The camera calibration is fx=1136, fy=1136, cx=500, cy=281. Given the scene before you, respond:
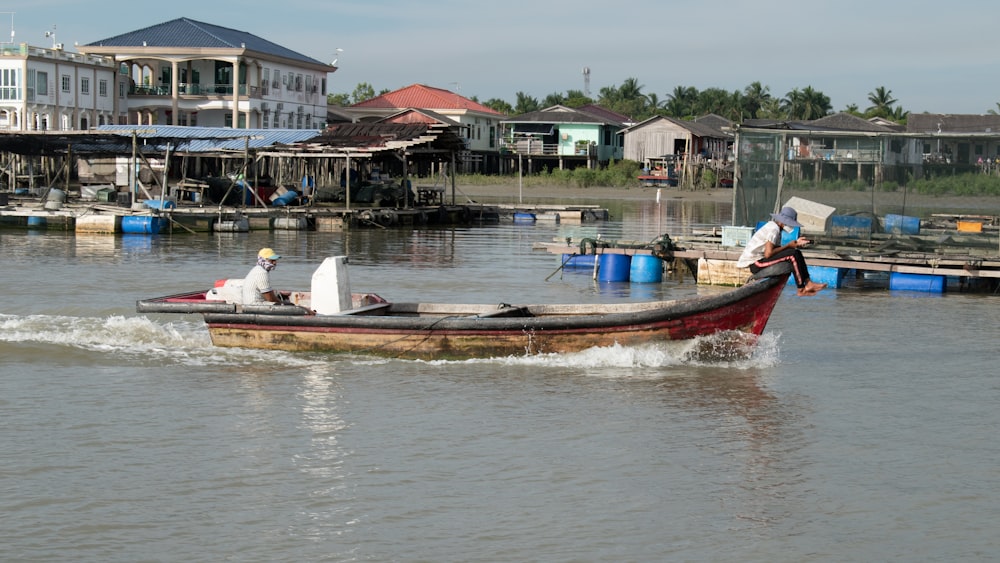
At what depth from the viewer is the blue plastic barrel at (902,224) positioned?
22.8 m

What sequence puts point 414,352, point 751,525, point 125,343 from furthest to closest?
1. point 125,343
2. point 414,352
3. point 751,525

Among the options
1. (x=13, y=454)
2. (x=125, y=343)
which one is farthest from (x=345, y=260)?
(x=13, y=454)

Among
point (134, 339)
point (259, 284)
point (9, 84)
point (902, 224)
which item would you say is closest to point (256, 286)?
point (259, 284)

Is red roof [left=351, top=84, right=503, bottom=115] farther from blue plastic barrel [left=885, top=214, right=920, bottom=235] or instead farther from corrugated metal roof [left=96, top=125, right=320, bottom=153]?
blue plastic barrel [left=885, top=214, right=920, bottom=235]

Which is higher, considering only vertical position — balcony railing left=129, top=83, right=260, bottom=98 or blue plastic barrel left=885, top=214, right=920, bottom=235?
balcony railing left=129, top=83, right=260, bottom=98

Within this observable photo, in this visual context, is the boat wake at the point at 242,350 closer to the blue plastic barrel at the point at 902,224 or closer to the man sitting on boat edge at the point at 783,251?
the man sitting on boat edge at the point at 783,251

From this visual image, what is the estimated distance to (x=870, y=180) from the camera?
2217 centimetres

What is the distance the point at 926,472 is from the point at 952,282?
46.7 ft

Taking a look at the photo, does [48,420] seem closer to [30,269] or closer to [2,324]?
[2,324]

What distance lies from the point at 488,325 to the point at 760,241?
3.48 metres

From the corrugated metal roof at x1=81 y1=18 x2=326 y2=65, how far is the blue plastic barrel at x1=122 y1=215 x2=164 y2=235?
93.1 feet

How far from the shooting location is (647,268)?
76.6 feet

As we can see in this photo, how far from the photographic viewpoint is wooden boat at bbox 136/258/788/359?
13812mm

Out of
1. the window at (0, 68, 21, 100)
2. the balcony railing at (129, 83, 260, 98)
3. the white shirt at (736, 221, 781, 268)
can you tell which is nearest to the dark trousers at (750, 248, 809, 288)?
the white shirt at (736, 221, 781, 268)
